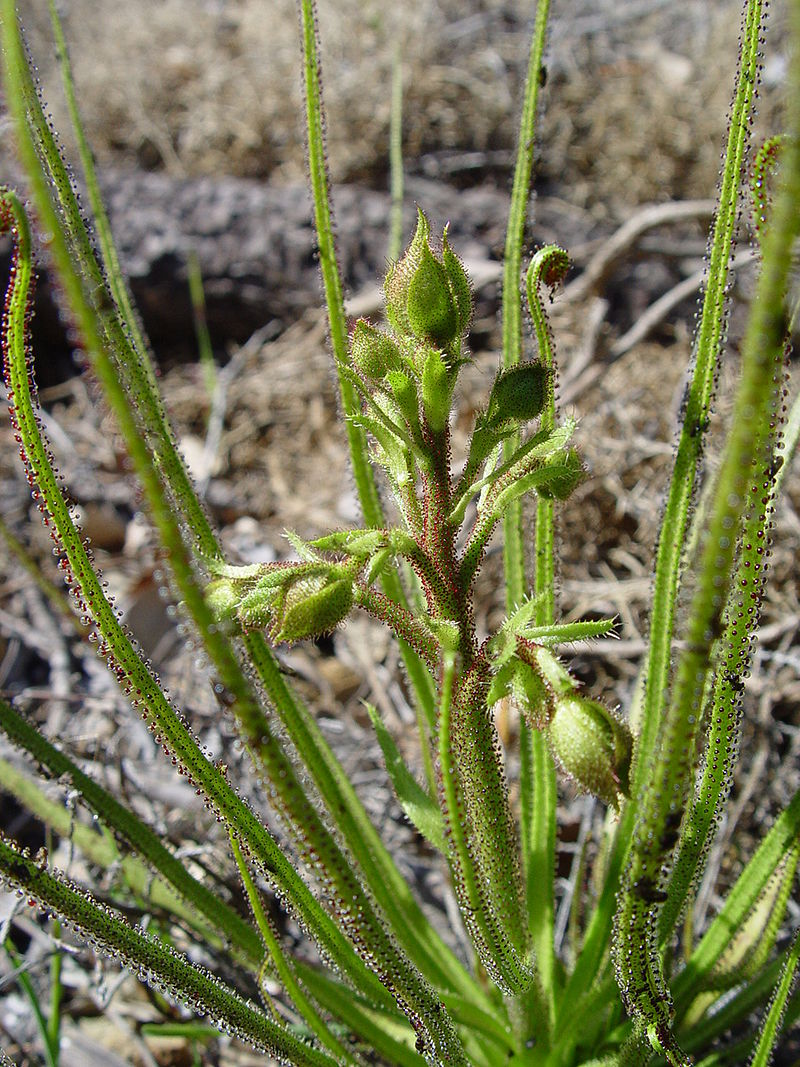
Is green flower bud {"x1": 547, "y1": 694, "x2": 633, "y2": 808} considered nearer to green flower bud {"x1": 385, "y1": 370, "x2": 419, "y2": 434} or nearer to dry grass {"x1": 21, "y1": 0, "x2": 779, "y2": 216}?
green flower bud {"x1": 385, "y1": 370, "x2": 419, "y2": 434}

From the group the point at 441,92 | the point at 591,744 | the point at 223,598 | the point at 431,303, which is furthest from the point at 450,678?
the point at 441,92

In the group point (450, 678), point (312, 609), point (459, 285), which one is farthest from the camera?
point (459, 285)

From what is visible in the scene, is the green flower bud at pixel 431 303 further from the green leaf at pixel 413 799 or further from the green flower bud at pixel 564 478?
the green leaf at pixel 413 799

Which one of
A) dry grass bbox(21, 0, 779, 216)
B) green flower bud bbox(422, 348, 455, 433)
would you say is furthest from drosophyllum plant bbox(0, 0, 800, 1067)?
dry grass bbox(21, 0, 779, 216)

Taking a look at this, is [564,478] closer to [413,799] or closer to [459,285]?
[459,285]

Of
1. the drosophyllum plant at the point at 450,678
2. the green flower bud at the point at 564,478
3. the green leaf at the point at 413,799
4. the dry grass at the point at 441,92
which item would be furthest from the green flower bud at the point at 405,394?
the dry grass at the point at 441,92
